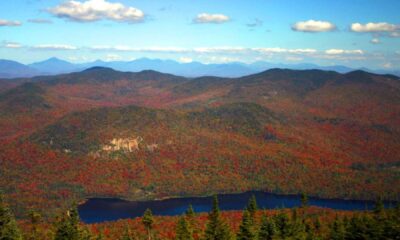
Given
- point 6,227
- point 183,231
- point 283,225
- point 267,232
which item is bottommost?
point 183,231

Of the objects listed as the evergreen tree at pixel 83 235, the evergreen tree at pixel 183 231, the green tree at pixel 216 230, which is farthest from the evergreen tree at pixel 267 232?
the evergreen tree at pixel 83 235

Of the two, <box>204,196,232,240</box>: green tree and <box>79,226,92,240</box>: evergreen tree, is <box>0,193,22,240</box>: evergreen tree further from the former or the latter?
<box>204,196,232,240</box>: green tree

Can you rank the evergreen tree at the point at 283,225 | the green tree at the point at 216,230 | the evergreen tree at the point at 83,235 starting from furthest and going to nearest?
the evergreen tree at the point at 283,225
the green tree at the point at 216,230
the evergreen tree at the point at 83,235

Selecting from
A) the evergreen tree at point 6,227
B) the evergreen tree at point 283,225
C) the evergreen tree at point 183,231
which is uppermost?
the evergreen tree at point 6,227

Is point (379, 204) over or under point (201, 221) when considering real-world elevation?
over

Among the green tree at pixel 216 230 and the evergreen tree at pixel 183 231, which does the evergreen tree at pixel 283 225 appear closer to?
the green tree at pixel 216 230

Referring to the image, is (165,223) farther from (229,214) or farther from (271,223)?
(271,223)

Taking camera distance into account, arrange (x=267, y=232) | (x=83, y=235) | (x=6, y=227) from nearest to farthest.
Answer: (x=6, y=227) < (x=83, y=235) < (x=267, y=232)

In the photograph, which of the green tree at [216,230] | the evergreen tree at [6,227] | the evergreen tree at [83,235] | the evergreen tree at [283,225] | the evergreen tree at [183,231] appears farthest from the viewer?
the evergreen tree at [183,231]

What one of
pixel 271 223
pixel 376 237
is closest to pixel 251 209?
pixel 271 223

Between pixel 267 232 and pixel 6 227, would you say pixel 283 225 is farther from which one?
pixel 6 227

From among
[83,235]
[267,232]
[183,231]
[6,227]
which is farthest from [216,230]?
[6,227]
